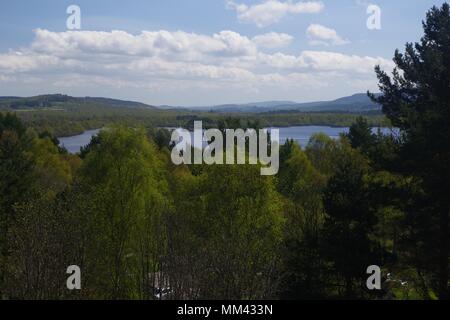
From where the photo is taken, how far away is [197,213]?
73.8 feet

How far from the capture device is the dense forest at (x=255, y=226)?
37.4 feet

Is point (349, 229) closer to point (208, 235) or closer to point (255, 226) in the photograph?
point (255, 226)

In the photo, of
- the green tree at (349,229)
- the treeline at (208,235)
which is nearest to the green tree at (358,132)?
the treeline at (208,235)

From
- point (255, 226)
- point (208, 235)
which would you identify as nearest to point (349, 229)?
point (255, 226)

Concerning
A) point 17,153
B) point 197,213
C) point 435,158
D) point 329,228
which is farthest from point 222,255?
point 17,153

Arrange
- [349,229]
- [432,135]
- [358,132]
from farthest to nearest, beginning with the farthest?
[358,132] → [349,229] → [432,135]

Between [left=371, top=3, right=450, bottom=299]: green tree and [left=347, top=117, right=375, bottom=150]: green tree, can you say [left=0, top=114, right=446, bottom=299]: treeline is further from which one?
[left=347, top=117, right=375, bottom=150]: green tree

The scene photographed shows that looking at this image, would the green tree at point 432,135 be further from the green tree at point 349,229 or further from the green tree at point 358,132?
the green tree at point 358,132

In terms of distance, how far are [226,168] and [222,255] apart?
11417mm

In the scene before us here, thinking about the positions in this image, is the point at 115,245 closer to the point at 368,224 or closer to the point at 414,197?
the point at 368,224

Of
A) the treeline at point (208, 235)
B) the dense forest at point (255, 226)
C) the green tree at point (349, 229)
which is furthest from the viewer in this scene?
the green tree at point (349, 229)

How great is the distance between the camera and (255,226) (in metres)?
20.9
